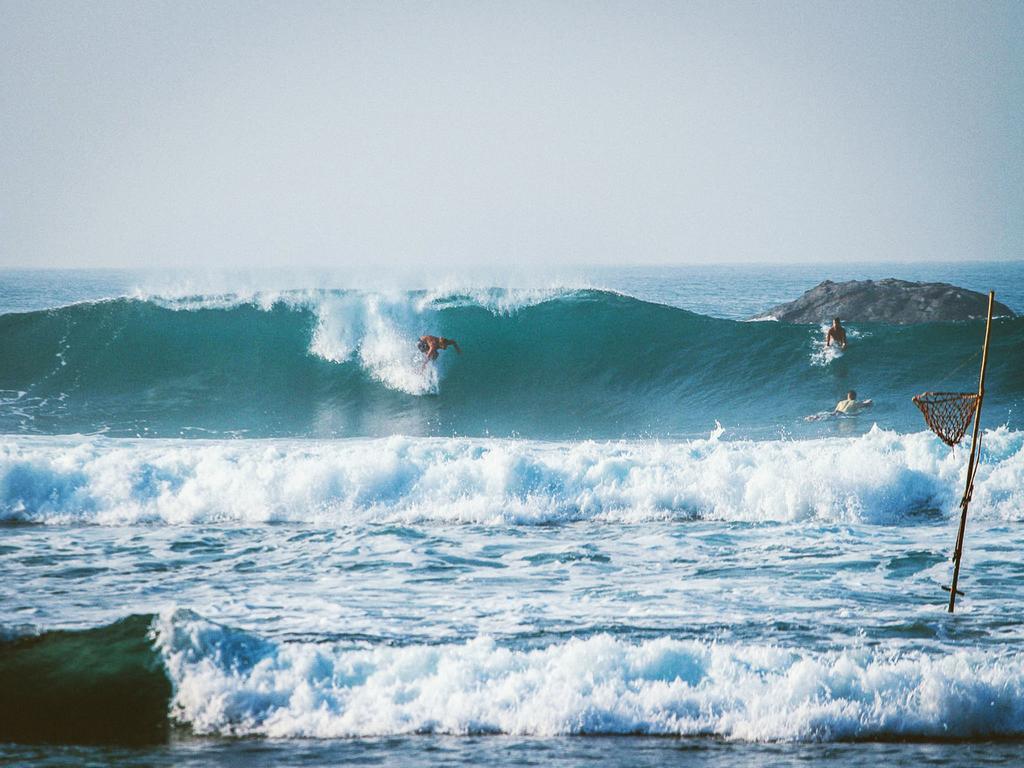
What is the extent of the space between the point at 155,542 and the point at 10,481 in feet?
10.7

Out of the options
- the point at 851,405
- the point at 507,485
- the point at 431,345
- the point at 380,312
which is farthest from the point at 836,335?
the point at 507,485

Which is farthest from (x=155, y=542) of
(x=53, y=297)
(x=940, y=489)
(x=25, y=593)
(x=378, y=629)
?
(x=53, y=297)

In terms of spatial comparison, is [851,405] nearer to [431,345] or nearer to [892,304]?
[892,304]

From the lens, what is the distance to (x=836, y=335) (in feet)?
74.0

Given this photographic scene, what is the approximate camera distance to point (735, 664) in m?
6.40

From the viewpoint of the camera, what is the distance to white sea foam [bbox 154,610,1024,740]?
591 centimetres

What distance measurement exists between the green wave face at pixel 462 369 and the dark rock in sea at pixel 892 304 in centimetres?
242

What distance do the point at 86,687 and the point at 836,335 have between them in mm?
19168

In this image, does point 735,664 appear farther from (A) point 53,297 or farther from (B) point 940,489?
(A) point 53,297

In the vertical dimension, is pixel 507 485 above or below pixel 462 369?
below

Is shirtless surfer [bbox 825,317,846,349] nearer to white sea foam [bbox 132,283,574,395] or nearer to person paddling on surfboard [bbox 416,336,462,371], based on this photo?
white sea foam [bbox 132,283,574,395]

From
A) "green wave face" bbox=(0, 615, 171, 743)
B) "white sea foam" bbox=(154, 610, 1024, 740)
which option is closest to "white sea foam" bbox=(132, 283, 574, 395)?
"green wave face" bbox=(0, 615, 171, 743)

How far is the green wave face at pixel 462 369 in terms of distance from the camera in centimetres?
1873

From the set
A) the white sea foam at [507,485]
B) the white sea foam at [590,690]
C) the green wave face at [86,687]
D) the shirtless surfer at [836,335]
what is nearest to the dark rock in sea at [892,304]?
the shirtless surfer at [836,335]
